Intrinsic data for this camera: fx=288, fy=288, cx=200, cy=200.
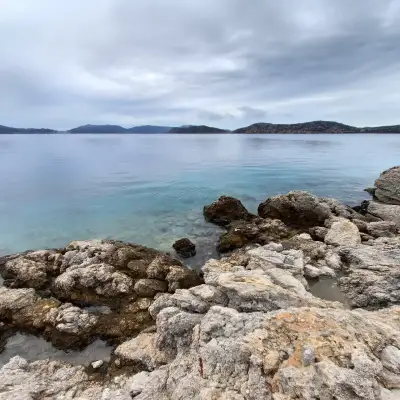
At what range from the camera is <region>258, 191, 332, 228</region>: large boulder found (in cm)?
2005

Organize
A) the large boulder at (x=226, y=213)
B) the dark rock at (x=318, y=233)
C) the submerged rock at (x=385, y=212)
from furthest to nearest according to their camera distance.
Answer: the large boulder at (x=226, y=213)
the submerged rock at (x=385, y=212)
the dark rock at (x=318, y=233)

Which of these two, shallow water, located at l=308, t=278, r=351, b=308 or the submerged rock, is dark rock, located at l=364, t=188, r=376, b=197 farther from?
shallow water, located at l=308, t=278, r=351, b=308

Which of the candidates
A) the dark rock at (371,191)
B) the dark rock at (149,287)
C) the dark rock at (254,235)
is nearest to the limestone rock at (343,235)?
the dark rock at (254,235)

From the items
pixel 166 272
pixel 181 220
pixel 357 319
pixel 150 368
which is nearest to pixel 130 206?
pixel 181 220

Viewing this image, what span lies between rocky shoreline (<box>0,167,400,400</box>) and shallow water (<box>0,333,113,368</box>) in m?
0.24

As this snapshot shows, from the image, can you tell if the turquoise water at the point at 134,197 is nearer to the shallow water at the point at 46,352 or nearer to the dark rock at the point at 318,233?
the dark rock at the point at 318,233

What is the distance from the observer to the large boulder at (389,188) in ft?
93.5

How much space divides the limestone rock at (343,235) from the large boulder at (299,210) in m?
2.61

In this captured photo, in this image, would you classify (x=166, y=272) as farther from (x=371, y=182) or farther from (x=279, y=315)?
(x=371, y=182)

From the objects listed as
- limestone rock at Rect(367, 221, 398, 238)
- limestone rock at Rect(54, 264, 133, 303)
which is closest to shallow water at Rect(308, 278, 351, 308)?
limestone rock at Rect(367, 221, 398, 238)

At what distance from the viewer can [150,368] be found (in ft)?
27.5

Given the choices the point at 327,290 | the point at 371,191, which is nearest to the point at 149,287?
the point at 327,290

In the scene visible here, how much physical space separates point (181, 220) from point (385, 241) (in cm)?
1357

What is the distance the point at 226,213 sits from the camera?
22.0 meters
